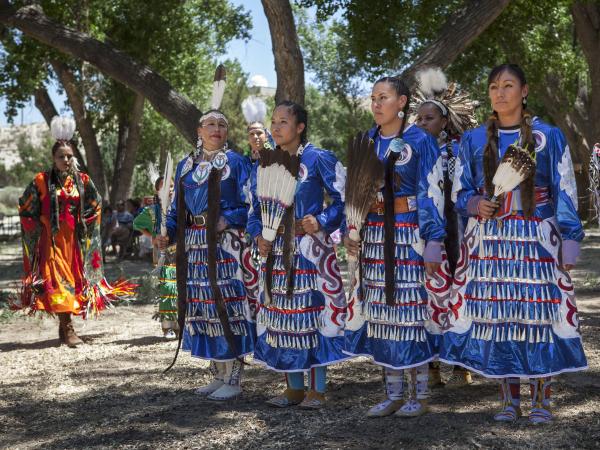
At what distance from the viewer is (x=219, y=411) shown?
5.05m

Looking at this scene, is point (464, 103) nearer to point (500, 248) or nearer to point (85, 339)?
point (500, 248)

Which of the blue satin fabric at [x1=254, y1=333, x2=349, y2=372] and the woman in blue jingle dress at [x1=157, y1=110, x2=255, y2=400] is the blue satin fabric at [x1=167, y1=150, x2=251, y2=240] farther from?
the blue satin fabric at [x1=254, y1=333, x2=349, y2=372]

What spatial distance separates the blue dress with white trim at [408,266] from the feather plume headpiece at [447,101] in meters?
0.91

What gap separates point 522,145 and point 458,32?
6020mm

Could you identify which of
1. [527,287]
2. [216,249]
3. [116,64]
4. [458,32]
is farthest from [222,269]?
[116,64]

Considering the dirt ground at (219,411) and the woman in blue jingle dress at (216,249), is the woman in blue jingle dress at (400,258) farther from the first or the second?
the woman in blue jingle dress at (216,249)

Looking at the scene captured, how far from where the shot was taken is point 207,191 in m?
5.37

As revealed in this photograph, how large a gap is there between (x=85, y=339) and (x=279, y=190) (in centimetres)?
409

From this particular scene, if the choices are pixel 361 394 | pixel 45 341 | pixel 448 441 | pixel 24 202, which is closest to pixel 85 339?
pixel 45 341

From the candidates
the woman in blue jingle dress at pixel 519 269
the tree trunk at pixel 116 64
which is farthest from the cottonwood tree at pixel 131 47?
the woman in blue jingle dress at pixel 519 269

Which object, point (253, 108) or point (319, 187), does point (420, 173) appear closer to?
point (319, 187)

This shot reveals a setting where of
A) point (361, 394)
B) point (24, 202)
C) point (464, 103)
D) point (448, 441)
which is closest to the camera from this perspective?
point (448, 441)

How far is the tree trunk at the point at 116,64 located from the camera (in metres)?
10.8

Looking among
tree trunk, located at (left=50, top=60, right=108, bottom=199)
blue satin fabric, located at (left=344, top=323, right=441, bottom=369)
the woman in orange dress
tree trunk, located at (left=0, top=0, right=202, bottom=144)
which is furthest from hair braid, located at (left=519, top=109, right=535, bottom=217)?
tree trunk, located at (left=50, top=60, right=108, bottom=199)
